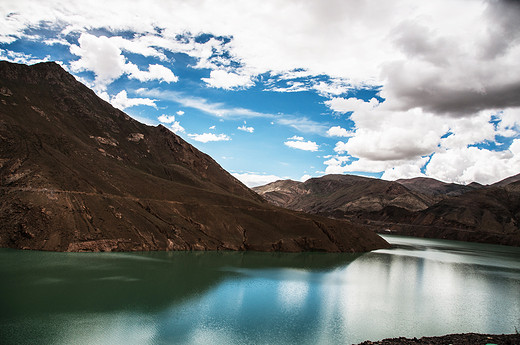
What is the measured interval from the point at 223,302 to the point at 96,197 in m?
39.2

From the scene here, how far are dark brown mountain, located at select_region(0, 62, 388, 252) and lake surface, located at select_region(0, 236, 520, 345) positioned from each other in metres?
5.40

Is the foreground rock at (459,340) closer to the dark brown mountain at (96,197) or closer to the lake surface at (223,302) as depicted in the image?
the lake surface at (223,302)

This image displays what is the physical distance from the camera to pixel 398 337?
24406mm

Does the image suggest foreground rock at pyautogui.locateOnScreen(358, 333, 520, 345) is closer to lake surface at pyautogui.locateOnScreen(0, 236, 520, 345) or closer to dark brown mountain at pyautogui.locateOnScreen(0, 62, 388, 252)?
lake surface at pyautogui.locateOnScreen(0, 236, 520, 345)

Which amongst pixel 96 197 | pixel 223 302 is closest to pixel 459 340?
pixel 223 302

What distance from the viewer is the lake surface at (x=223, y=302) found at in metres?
22.5

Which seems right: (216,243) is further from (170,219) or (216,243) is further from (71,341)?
(71,341)

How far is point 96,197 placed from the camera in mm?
59969

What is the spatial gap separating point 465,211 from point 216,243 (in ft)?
537

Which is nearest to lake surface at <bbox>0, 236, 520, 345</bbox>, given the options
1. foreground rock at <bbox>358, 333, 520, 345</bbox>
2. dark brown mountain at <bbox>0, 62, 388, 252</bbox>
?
foreground rock at <bbox>358, 333, 520, 345</bbox>

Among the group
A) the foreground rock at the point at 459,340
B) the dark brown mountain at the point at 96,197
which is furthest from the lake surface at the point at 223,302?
the dark brown mountain at the point at 96,197

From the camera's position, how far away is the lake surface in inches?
885

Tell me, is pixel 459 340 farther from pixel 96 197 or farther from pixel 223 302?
pixel 96 197

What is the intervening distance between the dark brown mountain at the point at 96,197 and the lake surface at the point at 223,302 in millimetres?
5404
